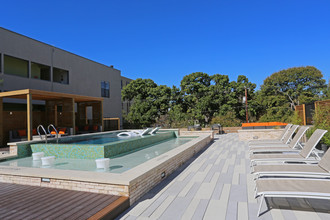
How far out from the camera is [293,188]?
2.48 meters

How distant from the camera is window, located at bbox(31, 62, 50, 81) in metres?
14.4

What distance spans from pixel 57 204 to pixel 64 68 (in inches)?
589

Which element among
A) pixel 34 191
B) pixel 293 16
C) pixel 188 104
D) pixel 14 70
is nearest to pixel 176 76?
pixel 188 104

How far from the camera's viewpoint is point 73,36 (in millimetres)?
18422

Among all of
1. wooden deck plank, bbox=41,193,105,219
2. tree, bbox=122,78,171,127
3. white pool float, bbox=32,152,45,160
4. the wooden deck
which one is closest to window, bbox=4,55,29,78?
white pool float, bbox=32,152,45,160

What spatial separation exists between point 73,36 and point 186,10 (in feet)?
33.6

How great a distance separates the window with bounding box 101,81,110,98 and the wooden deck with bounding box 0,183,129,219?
16966 millimetres

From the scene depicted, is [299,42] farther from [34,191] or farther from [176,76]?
[34,191]

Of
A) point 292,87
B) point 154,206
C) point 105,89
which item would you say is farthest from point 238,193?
point 292,87

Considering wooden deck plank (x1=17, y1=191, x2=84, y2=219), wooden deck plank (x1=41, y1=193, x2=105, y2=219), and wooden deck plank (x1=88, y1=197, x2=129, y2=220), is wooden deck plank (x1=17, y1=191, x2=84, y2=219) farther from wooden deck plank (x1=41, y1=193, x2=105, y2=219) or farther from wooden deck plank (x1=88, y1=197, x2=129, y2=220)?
wooden deck plank (x1=88, y1=197, x2=129, y2=220)

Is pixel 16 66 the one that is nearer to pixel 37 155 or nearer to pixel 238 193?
pixel 37 155

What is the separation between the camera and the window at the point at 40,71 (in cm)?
1441

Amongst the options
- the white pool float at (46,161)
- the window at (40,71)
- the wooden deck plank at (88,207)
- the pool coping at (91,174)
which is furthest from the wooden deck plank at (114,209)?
the window at (40,71)

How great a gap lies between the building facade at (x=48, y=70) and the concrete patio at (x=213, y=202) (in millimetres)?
11872
